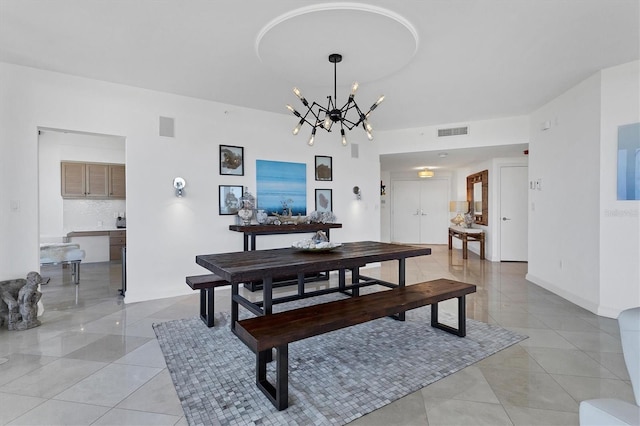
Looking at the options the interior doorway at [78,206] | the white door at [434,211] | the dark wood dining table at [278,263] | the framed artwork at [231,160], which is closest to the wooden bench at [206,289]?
the dark wood dining table at [278,263]

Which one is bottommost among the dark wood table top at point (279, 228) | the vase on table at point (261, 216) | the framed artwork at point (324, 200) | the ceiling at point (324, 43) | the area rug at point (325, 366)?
the area rug at point (325, 366)

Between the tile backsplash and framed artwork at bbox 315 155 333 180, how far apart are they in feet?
15.3

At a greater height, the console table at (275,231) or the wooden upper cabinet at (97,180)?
the wooden upper cabinet at (97,180)

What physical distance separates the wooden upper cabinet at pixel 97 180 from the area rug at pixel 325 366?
4.84 metres

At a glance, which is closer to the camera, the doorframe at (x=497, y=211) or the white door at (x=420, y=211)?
the doorframe at (x=497, y=211)

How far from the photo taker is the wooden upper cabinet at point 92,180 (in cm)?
648

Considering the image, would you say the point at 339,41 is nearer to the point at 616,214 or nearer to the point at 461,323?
the point at 461,323

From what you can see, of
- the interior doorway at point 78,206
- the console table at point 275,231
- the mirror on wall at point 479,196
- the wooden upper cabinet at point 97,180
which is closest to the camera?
the console table at point 275,231

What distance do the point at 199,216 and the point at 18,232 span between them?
77.8 inches

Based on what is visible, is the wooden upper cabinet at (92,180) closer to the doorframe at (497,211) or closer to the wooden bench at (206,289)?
the wooden bench at (206,289)

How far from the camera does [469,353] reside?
263 cm

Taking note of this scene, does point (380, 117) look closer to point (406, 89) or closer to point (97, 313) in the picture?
point (406, 89)

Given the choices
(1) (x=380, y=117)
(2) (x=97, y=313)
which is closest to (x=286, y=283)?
(2) (x=97, y=313)

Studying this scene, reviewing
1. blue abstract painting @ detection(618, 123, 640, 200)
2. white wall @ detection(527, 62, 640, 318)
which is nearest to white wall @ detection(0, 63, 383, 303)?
white wall @ detection(527, 62, 640, 318)
